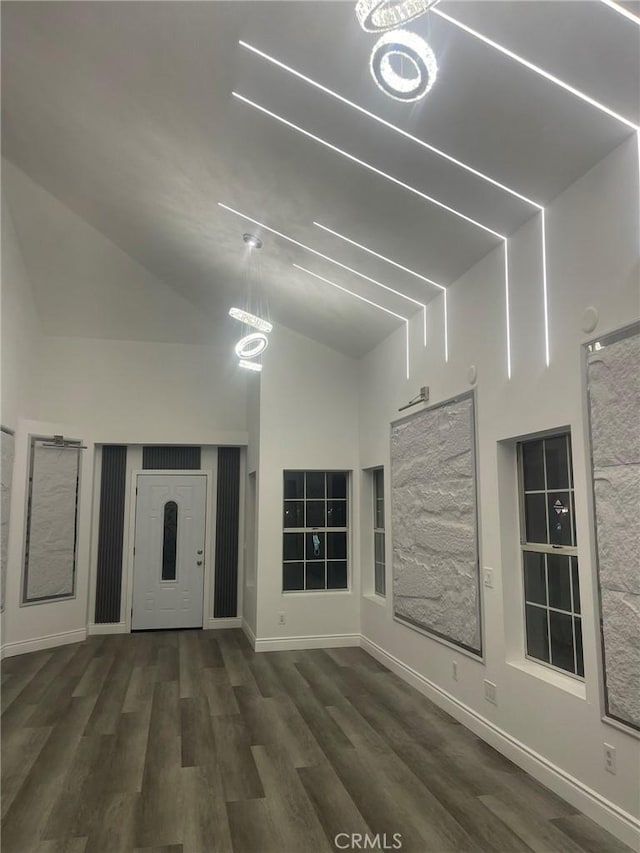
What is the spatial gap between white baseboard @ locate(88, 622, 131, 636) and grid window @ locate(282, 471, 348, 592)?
2.12 metres

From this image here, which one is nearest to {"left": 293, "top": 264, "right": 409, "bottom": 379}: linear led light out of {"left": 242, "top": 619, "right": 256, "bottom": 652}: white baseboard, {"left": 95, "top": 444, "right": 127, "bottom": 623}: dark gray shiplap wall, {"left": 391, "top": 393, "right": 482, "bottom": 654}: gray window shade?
{"left": 391, "top": 393, "right": 482, "bottom": 654}: gray window shade

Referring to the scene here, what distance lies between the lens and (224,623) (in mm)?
7172

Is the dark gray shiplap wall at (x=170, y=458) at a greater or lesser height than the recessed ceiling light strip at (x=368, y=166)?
lesser

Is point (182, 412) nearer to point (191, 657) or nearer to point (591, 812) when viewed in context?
point (191, 657)

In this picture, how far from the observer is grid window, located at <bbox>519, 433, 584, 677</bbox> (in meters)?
3.18

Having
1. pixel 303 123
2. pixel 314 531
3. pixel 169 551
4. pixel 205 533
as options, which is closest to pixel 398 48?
pixel 303 123

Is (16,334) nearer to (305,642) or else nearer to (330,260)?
(330,260)

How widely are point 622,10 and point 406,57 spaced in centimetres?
91

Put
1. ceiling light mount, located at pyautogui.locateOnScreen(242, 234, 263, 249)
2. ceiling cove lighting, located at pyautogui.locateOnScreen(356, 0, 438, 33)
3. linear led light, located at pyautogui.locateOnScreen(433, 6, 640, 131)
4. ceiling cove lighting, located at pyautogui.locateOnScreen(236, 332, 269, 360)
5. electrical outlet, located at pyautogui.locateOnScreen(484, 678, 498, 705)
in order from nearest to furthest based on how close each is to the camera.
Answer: ceiling cove lighting, located at pyautogui.locateOnScreen(356, 0, 438, 33), linear led light, located at pyautogui.locateOnScreen(433, 6, 640, 131), electrical outlet, located at pyautogui.locateOnScreen(484, 678, 498, 705), ceiling cove lighting, located at pyautogui.locateOnScreen(236, 332, 269, 360), ceiling light mount, located at pyautogui.locateOnScreen(242, 234, 263, 249)

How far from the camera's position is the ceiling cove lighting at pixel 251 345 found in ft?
14.3

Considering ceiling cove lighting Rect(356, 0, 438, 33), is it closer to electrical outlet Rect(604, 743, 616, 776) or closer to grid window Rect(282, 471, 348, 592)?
electrical outlet Rect(604, 743, 616, 776)

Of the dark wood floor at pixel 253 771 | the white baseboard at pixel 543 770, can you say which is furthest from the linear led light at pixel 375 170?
the dark wood floor at pixel 253 771

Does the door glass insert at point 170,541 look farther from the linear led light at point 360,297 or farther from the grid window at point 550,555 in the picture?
the grid window at point 550,555

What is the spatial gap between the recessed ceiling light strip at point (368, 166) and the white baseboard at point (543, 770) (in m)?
3.02
